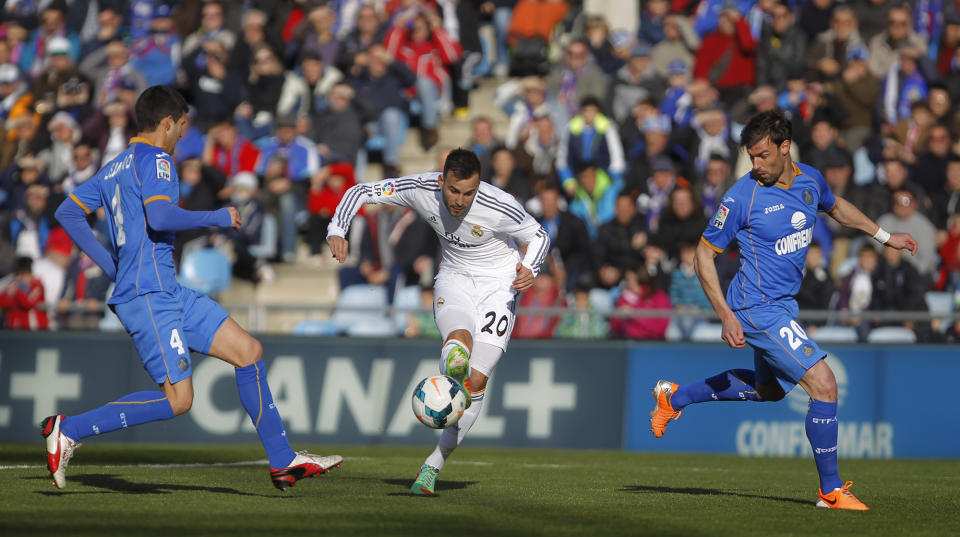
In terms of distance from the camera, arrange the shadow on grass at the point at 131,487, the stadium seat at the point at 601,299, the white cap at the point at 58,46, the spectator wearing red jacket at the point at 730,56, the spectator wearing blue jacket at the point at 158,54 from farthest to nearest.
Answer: the white cap at the point at 58,46, the spectator wearing blue jacket at the point at 158,54, the spectator wearing red jacket at the point at 730,56, the stadium seat at the point at 601,299, the shadow on grass at the point at 131,487

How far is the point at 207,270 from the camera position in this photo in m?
19.5

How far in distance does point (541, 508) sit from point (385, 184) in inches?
111

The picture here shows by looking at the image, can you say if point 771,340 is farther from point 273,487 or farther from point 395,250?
point 395,250

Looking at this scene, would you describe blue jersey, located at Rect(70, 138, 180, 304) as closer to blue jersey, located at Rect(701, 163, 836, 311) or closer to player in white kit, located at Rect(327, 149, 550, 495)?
player in white kit, located at Rect(327, 149, 550, 495)

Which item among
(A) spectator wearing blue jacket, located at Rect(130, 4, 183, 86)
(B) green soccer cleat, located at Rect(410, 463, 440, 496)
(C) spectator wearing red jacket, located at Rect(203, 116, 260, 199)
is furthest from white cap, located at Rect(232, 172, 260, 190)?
(B) green soccer cleat, located at Rect(410, 463, 440, 496)

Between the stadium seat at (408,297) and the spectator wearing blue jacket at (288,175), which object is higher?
the spectator wearing blue jacket at (288,175)

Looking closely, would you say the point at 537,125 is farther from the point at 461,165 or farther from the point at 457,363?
the point at 457,363

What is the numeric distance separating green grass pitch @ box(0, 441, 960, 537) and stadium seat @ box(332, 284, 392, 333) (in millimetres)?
3229

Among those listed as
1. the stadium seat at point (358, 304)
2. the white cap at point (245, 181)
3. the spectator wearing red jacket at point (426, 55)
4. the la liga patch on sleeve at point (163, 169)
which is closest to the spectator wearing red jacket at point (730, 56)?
the spectator wearing red jacket at point (426, 55)

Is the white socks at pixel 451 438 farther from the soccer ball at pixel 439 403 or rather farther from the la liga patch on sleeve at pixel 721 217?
the la liga patch on sleeve at pixel 721 217

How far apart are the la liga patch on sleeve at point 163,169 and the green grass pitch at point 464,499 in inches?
82.3

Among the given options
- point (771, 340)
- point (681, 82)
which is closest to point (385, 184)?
point (771, 340)

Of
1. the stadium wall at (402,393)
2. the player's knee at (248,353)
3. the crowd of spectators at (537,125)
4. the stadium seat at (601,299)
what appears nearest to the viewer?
the player's knee at (248,353)

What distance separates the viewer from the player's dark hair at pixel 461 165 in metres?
9.95
